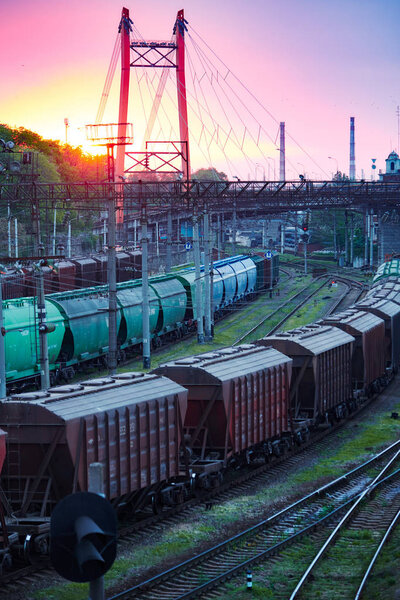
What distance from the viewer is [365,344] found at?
36812 mm

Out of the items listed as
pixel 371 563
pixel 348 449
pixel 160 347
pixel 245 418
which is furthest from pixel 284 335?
pixel 160 347

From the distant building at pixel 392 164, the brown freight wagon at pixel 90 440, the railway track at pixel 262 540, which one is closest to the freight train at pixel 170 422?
the brown freight wagon at pixel 90 440

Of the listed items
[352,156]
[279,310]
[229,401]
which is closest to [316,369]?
[229,401]

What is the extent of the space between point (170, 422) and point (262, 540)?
377cm

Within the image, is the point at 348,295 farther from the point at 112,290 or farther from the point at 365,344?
the point at 112,290

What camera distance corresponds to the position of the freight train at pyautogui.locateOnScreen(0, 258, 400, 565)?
18.3 metres

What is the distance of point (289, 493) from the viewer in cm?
2492

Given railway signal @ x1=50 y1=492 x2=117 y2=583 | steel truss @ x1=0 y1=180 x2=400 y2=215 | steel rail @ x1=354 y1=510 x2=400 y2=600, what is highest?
steel truss @ x1=0 y1=180 x2=400 y2=215

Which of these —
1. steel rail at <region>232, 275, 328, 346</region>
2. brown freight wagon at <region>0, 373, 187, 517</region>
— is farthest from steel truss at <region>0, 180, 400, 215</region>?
brown freight wagon at <region>0, 373, 187, 517</region>

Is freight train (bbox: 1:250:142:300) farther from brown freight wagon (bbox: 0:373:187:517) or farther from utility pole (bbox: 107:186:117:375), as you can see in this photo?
brown freight wagon (bbox: 0:373:187:517)

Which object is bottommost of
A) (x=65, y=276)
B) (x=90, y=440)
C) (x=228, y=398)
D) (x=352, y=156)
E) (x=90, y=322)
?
(x=90, y=322)

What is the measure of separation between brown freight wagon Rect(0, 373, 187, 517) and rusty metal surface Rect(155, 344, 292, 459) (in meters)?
1.77

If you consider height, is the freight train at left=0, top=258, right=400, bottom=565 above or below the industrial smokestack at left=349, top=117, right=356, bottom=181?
below

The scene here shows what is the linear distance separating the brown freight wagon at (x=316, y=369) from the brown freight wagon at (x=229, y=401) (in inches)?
99.3
